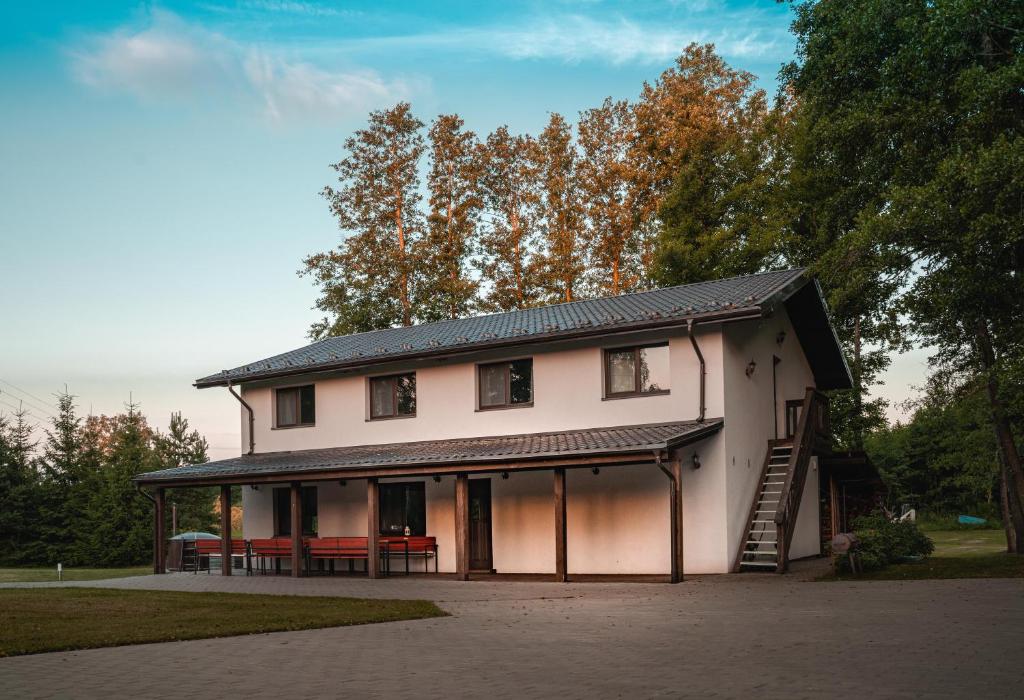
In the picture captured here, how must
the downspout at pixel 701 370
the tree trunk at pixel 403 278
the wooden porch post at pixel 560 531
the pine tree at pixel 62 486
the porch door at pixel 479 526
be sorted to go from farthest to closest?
the tree trunk at pixel 403 278 < the pine tree at pixel 62 486 < the porch door at pixel 479 526 < the downspout at pixel 701 370 < the wooden porch post at pixel 560 531

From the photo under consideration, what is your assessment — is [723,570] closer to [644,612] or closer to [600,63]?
[644,612]

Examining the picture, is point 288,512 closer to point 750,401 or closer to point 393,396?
point 393,396

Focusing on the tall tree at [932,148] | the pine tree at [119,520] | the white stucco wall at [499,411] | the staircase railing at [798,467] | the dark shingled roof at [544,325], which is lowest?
the pine tree at [119,520]

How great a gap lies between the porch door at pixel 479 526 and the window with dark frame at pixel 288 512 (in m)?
4.97

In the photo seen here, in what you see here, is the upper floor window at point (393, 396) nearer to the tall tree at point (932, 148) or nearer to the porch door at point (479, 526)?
the porch door at point (479, 526)

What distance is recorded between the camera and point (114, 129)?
23828 mm

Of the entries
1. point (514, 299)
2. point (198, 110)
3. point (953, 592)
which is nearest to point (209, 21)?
point (198, 110)

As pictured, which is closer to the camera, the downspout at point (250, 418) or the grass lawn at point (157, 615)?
the grass lawn at point (157, 615)

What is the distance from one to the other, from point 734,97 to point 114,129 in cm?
2476

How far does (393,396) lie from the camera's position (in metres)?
24.6

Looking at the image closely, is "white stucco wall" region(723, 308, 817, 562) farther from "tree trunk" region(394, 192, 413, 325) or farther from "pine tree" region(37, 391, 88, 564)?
"pine tree" region(37, 391, 88, 564)

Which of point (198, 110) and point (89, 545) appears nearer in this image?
point (198, 110)

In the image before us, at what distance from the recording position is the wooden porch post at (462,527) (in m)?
20.0

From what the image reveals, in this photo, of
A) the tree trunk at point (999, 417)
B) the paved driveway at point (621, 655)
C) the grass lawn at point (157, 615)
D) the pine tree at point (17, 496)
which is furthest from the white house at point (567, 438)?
the pine tree at point (17, 496)
